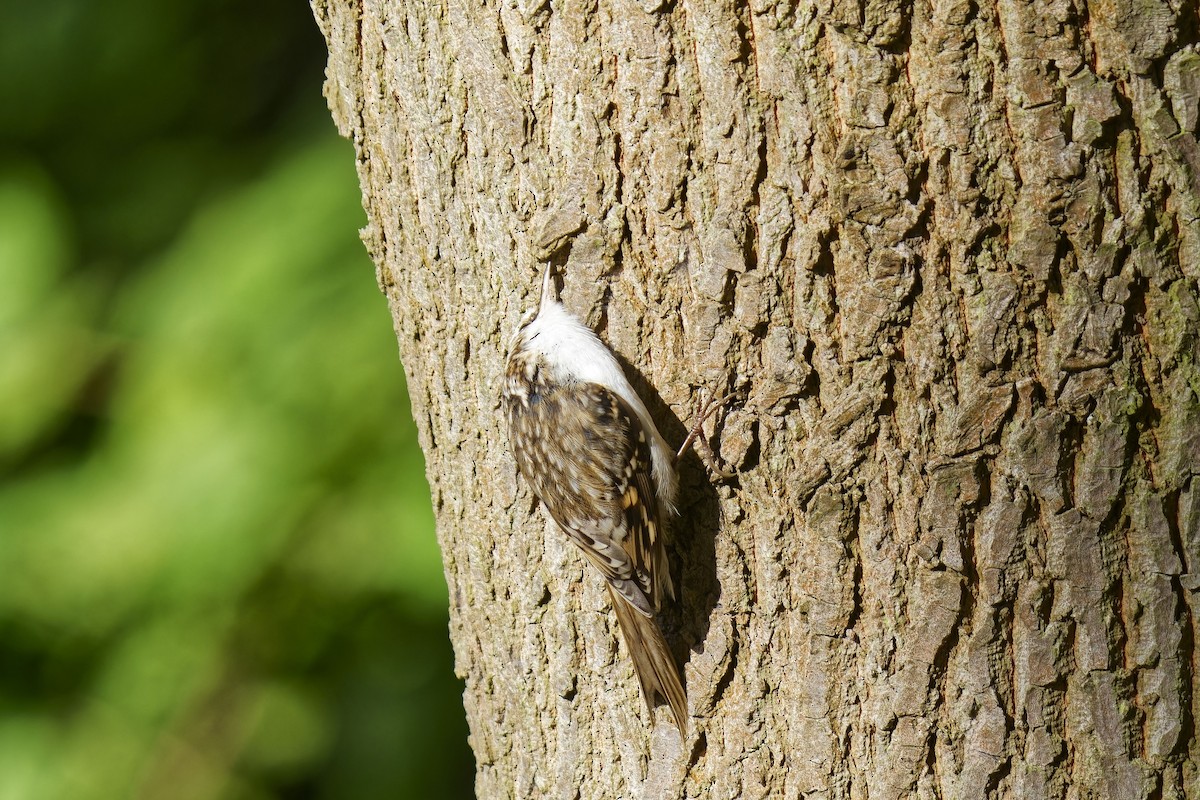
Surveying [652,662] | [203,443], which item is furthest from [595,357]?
[203,443]

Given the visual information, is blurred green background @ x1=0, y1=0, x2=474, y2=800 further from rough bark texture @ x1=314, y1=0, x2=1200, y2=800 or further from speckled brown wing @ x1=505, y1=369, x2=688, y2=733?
rough bark texture @ x1=314, y1=0, x2=1200, y2=800

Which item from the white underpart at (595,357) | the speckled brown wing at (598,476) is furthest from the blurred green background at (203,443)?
the white underpart at (595,357)

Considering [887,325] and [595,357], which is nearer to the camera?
[887,325]

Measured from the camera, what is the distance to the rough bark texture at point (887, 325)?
4.53ft

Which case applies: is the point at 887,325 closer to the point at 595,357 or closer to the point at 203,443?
the point at 595,357

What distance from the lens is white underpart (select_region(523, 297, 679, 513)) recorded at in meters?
1.68

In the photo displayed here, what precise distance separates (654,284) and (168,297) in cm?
163

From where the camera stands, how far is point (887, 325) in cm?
145

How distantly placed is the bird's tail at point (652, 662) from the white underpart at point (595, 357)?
0.19 metres

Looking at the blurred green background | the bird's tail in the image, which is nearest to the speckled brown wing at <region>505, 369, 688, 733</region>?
the bird's tail

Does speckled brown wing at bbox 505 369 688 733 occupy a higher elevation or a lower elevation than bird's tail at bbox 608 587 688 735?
higher

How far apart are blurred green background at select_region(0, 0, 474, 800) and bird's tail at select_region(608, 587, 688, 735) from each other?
0.93m

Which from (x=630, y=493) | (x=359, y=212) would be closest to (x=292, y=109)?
(x=359, y=212)

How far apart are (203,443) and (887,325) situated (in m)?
1.77
